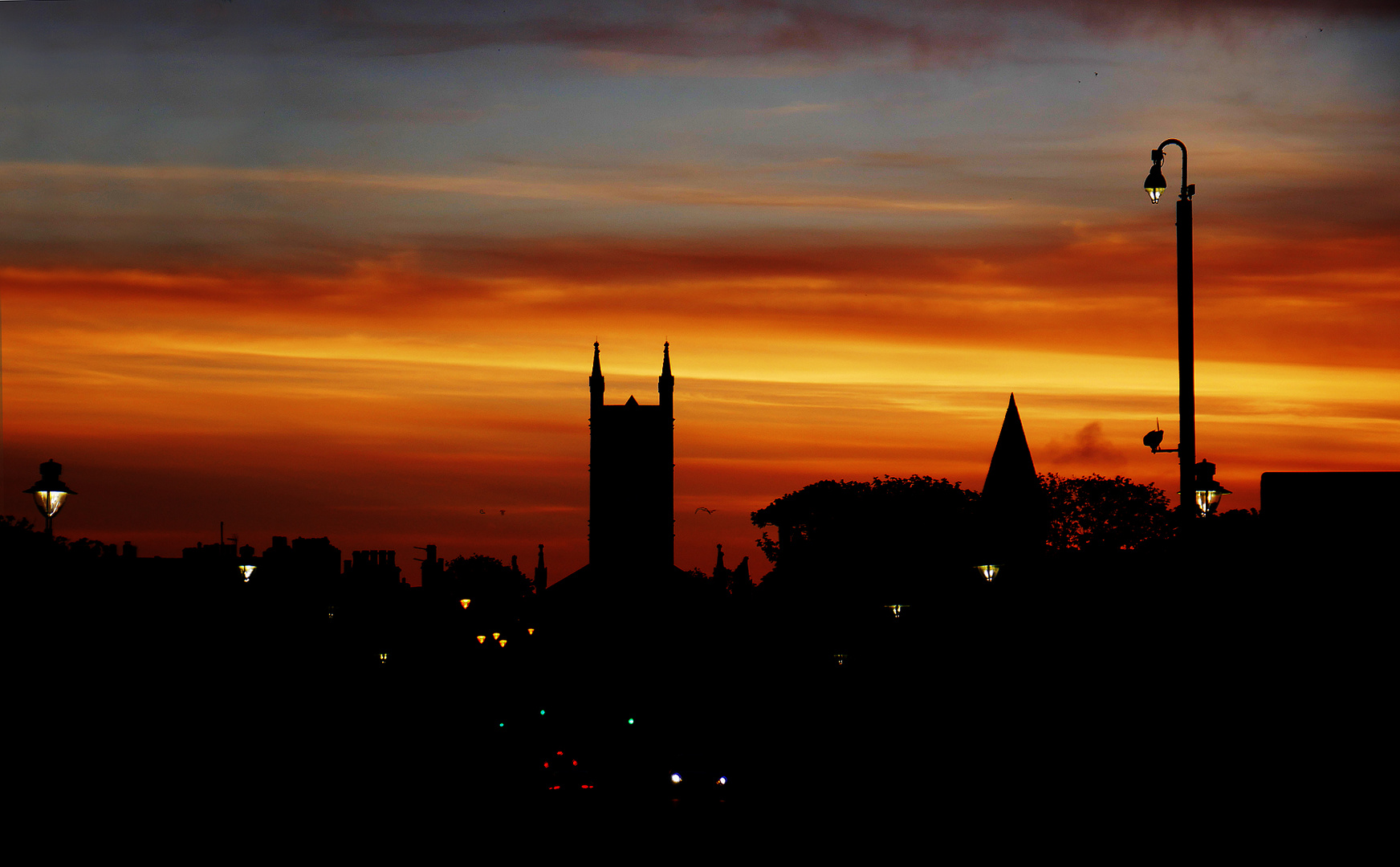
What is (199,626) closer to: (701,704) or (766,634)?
(701,704)

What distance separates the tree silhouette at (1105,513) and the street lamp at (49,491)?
89.9 metres

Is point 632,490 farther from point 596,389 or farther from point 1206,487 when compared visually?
point 1206,487

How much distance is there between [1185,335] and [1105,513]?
91579 mm

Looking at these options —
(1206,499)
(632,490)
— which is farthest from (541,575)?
(1206,499)

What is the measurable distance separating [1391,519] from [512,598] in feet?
478

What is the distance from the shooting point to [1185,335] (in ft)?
57.6

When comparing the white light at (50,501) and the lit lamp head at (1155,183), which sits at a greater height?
the lit lamp head at (1155,183)

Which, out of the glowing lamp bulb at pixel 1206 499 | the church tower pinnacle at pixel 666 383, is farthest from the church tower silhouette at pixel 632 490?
the glowing lamp bulb at pixel 1206 499

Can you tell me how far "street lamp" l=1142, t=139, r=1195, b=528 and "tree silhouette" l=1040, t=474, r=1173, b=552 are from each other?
286ft

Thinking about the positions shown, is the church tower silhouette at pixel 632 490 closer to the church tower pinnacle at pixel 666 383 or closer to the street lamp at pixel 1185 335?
the church tower pinnacle at pixel 666 383

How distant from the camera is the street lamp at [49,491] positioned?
1953 cm

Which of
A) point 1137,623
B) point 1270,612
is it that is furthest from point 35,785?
point 1137,623

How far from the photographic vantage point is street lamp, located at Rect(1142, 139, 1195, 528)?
17.6 meters

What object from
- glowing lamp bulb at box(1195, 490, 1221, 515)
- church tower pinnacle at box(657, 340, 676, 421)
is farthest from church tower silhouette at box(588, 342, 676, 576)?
glowing lamp bulb at box(1195, 490, 1221, 515)
